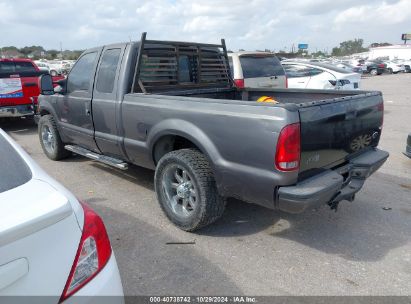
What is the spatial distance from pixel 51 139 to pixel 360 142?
4.99 m

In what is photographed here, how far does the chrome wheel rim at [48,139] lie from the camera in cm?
629

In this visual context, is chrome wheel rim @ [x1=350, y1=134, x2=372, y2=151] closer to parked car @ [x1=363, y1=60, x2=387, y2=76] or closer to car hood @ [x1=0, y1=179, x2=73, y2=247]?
car hood @ [x1=0, y1=179, x2=73, y2=247]

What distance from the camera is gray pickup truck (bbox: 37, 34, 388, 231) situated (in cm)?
293

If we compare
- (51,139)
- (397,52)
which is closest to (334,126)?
(51,139)

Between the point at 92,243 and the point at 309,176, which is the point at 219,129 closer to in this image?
the point at 309,176

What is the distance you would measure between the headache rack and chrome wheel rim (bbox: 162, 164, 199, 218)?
1158 millimetres

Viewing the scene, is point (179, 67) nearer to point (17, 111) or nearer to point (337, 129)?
point (337, 129)

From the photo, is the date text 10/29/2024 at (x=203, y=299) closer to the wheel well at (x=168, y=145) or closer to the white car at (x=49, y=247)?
the white car at (x=49, y=247)

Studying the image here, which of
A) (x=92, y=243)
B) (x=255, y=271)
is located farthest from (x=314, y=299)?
(x=92, y=243)

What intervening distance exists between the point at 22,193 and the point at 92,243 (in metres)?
0.43

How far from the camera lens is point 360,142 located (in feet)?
12.2

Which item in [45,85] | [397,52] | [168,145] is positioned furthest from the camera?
[397,52]

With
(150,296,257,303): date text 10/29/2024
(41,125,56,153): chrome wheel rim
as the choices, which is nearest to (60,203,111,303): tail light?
(150,296,257,303): date text 10/29/2024

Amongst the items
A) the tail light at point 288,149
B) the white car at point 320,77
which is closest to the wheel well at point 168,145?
the tail light at point 288,149
